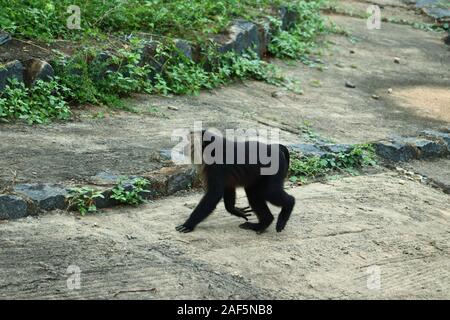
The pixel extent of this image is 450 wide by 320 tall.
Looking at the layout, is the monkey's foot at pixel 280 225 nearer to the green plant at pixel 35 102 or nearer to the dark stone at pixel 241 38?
the green plant at pixel 35 102

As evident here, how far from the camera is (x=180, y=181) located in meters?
7.31

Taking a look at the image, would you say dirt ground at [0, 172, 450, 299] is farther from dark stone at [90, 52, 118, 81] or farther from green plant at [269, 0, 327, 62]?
green plant at [269, 0, 327, 62]

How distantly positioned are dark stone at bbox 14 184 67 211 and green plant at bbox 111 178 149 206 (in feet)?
1.48

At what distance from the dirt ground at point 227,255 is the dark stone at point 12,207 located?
124 mm

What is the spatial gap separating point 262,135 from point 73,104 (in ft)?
7.40

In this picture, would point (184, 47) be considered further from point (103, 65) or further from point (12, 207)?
point (12, 207)

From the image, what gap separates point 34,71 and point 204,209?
3.69 meters

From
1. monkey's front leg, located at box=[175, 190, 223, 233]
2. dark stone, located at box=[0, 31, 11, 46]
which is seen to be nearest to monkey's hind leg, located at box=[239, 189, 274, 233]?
monkey's front leg, located at box=[175, 190, 223, 233]

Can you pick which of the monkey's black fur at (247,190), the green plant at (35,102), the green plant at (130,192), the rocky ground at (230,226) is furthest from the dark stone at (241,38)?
the monkey's black fur at (247,190)

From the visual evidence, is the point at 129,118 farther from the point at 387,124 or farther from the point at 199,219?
the point at 387,124

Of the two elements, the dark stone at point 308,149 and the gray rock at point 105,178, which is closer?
the gray rock at point 105,178

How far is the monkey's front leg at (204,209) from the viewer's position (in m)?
6.17

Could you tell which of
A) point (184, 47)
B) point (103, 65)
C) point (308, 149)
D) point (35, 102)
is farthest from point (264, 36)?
point (35, 102)

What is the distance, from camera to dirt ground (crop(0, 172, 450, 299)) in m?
5.26
